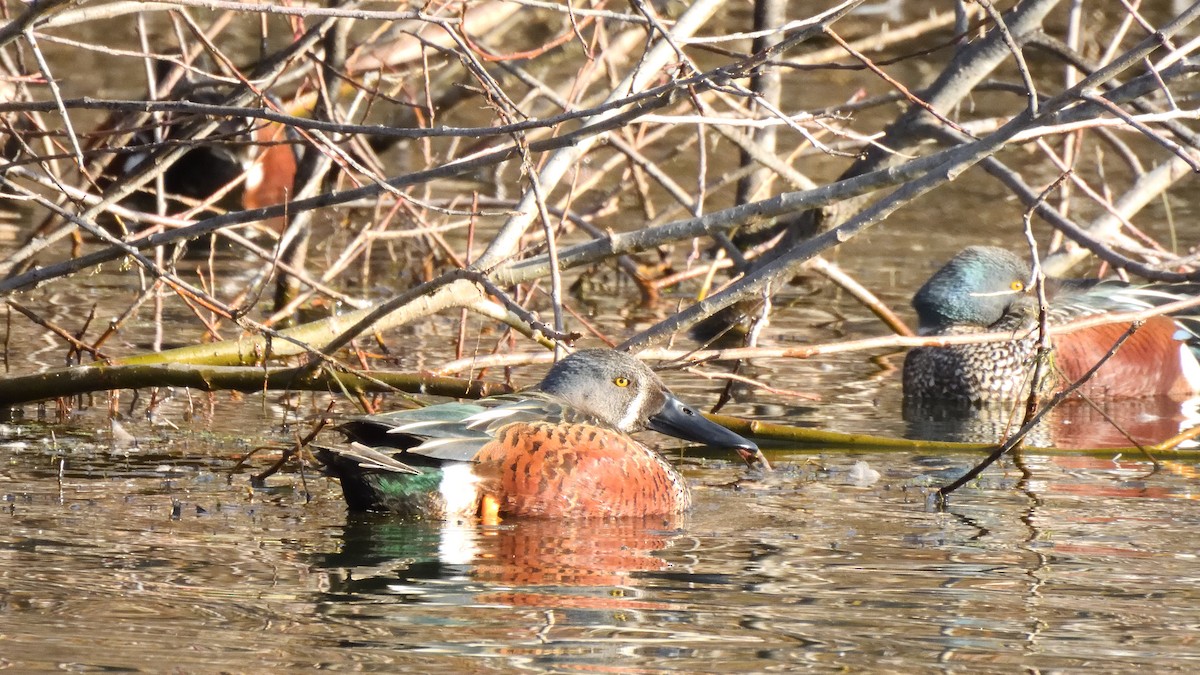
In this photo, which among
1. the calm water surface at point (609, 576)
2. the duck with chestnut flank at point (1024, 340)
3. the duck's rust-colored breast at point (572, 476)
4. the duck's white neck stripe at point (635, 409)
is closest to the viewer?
the calm water surface at point (609, 576)

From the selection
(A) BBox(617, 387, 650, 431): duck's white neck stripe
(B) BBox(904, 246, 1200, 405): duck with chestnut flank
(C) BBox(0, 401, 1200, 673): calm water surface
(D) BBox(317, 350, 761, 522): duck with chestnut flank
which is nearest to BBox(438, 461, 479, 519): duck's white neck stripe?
(D) BBox(317, 350, 761, 522): duck with chestnut flank

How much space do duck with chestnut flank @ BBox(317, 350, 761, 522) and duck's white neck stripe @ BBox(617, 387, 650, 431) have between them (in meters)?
0.23

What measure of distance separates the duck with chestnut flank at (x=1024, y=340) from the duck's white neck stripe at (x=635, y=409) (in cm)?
288

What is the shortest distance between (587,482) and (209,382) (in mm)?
1278

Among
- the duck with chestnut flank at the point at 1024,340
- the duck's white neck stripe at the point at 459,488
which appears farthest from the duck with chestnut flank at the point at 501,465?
the duck with chestnut flank at the point at 1024,340

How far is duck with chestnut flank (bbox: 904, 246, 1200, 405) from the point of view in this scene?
8.81 meters

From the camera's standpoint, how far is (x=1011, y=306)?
9.29m

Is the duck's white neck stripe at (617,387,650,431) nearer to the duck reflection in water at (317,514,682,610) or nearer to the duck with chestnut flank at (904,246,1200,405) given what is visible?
the duck reflection in water at (317,514,682,610)

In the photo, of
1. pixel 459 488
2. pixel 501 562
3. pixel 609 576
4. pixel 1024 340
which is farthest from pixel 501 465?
pixel 1024 340

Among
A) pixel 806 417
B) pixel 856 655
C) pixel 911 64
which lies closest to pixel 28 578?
pixel 856 655

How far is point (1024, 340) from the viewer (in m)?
8.97

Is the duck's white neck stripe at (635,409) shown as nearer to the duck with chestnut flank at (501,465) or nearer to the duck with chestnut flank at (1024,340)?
the duck with chestnut flank at (501,465)

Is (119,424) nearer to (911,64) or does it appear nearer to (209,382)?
(209,382)

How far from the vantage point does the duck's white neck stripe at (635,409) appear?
6031 millimetres
